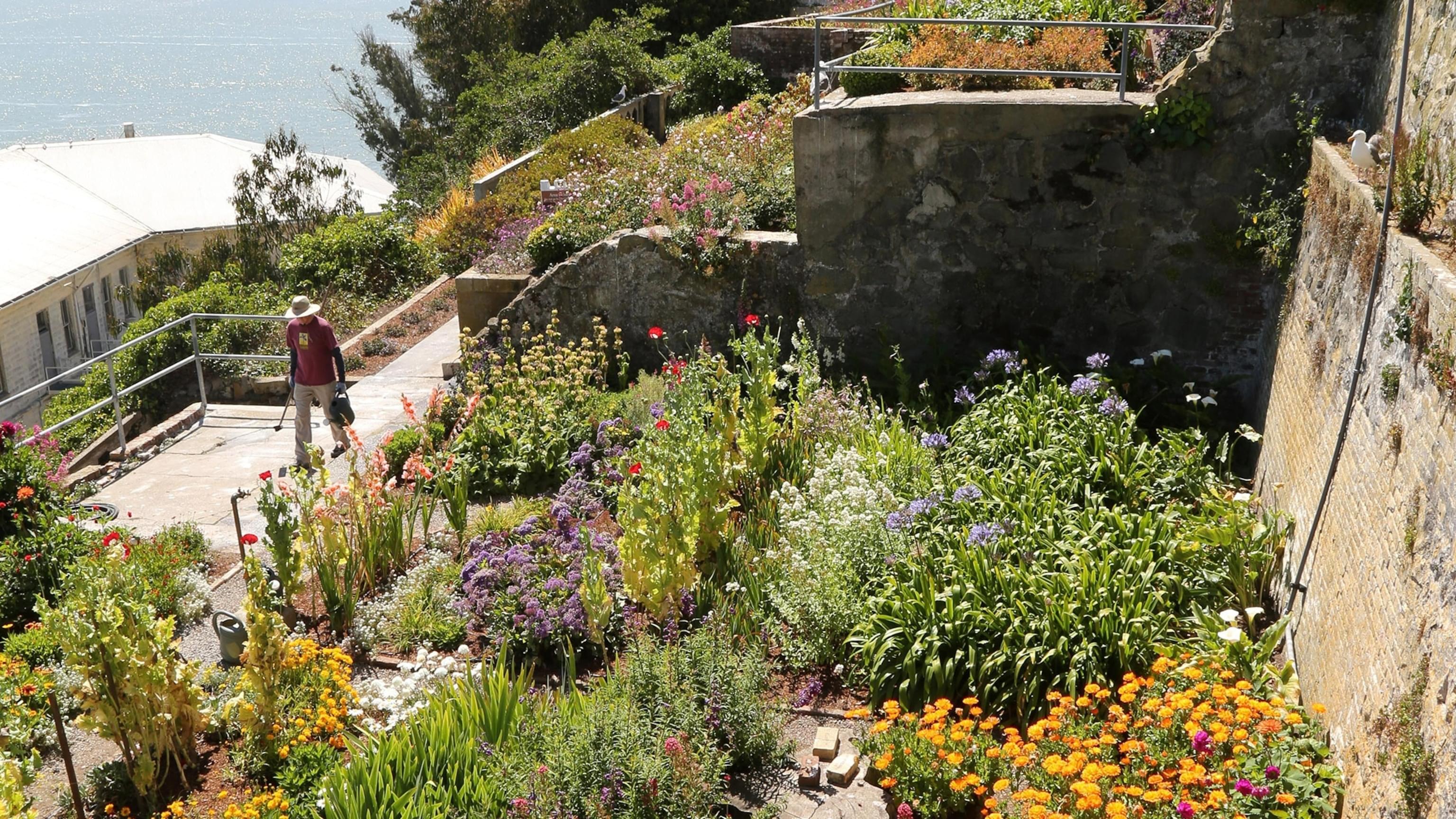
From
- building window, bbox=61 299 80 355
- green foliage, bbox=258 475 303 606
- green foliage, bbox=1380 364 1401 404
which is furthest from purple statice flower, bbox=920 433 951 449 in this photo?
building window, bbox=61 299 80 355

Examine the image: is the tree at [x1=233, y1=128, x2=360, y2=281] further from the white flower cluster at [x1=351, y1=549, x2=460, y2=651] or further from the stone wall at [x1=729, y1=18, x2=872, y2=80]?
the white flower cluster at [x1=351, y1=549, x2=460, y2=651]

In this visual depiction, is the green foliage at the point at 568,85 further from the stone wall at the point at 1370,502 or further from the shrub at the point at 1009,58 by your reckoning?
the stone wall at the point at 1370,502

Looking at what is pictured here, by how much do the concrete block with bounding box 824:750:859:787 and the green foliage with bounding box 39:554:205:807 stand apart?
3.36m

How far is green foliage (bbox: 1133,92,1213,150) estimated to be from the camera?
877cm

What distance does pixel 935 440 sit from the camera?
26.7 feet

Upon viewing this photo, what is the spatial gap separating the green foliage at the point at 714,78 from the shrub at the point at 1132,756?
13.4 metres

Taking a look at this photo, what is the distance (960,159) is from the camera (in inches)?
372

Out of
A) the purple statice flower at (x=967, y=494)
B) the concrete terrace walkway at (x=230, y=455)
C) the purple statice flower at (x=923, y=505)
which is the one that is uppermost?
the purple statice flower at (x=967, y=494)

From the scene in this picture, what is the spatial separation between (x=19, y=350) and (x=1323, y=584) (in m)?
24.9

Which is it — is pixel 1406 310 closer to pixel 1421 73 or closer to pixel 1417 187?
pixel 1417 187

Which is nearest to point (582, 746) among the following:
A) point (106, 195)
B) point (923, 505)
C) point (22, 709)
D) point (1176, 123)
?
point (923, 505)

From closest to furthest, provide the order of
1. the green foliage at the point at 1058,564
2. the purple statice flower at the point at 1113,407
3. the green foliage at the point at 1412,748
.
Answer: the green foliage at the point at 1412,748
the green foliage at the point at 1058,564
the purple statice flower at the point at 1113,407

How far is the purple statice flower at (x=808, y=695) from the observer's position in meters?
6.59

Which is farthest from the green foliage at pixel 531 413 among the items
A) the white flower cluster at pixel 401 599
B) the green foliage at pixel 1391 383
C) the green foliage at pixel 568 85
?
the green foliage at pixel 568 85
